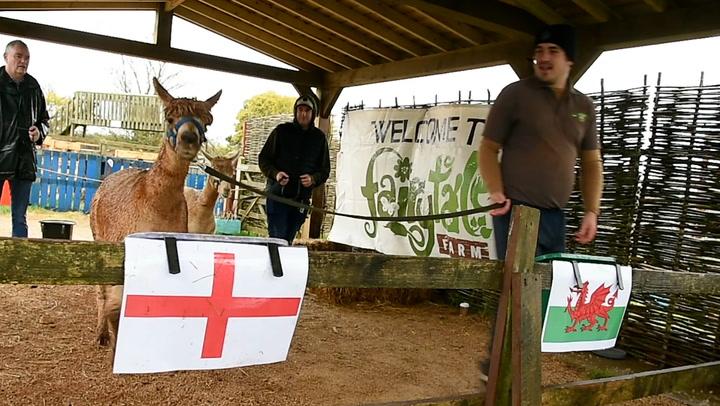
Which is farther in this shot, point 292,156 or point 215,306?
point 292,156

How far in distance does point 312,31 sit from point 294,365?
4457mm

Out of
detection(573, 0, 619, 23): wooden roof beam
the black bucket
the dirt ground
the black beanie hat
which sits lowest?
the dirt ground

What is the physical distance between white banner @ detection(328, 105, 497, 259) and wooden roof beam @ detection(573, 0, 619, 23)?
4.96ft

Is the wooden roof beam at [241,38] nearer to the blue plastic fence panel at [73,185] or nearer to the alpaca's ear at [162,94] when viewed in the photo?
the alpaca's ear at [162,94]

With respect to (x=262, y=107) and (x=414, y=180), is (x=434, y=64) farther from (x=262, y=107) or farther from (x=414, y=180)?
(x=262, y=107)

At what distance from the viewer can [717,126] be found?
463 centimetres

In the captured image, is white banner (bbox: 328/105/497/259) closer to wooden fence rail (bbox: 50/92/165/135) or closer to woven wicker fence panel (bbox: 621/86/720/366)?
woven wicker fence panel (bbox: 621/86/720/366)

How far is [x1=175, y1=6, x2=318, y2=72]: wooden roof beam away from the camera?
7.66 meters

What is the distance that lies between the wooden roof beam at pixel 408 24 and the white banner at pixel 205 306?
4.95 metres

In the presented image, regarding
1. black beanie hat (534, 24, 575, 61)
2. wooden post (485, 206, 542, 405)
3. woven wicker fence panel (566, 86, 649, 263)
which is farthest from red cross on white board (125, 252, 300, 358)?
woven wicker fence panel (566, 86, 649, 263)

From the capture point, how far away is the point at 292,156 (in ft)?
18.4

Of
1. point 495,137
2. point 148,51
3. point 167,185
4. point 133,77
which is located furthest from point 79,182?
point 495,137

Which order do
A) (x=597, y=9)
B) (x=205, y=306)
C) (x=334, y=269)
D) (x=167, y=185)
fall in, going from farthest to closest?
(x=597, y=9)
(x=167, y=185)
(x=334, y=269)
(x=205, y=306)

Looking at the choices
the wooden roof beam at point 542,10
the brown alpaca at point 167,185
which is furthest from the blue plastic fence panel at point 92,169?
the wooden roof beam at point 542,10
